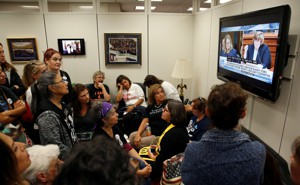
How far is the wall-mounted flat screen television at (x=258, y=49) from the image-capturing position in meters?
1.72

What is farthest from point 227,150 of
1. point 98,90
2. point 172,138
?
point 98,90

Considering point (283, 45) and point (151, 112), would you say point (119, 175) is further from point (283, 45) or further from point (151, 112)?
point (151, 112)

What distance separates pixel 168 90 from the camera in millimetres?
3207

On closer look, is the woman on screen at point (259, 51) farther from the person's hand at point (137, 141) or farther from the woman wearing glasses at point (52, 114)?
the woman wearing glasses at point (52, 114)

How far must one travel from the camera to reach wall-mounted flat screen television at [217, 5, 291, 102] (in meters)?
1.72

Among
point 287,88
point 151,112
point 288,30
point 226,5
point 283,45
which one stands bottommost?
point 151,112

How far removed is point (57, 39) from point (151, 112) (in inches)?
112

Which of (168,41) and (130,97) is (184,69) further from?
(130,97)

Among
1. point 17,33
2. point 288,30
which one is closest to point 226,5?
point 288,30

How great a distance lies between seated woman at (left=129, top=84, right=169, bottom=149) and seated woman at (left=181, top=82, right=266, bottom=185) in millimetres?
1751

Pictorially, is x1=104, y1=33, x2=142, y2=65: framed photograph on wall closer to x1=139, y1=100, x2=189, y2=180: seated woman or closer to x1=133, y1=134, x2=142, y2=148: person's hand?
x1=133, y1=134, x2=142, y2=148: person's hand

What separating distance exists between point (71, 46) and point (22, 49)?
1032 mm

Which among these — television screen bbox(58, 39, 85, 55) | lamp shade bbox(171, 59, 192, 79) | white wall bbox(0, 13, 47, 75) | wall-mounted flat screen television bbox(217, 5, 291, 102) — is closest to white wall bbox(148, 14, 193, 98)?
lamp shade bbox(171, 59, 192, 79)

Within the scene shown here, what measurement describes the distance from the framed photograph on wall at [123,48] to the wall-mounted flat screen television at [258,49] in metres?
2.10
